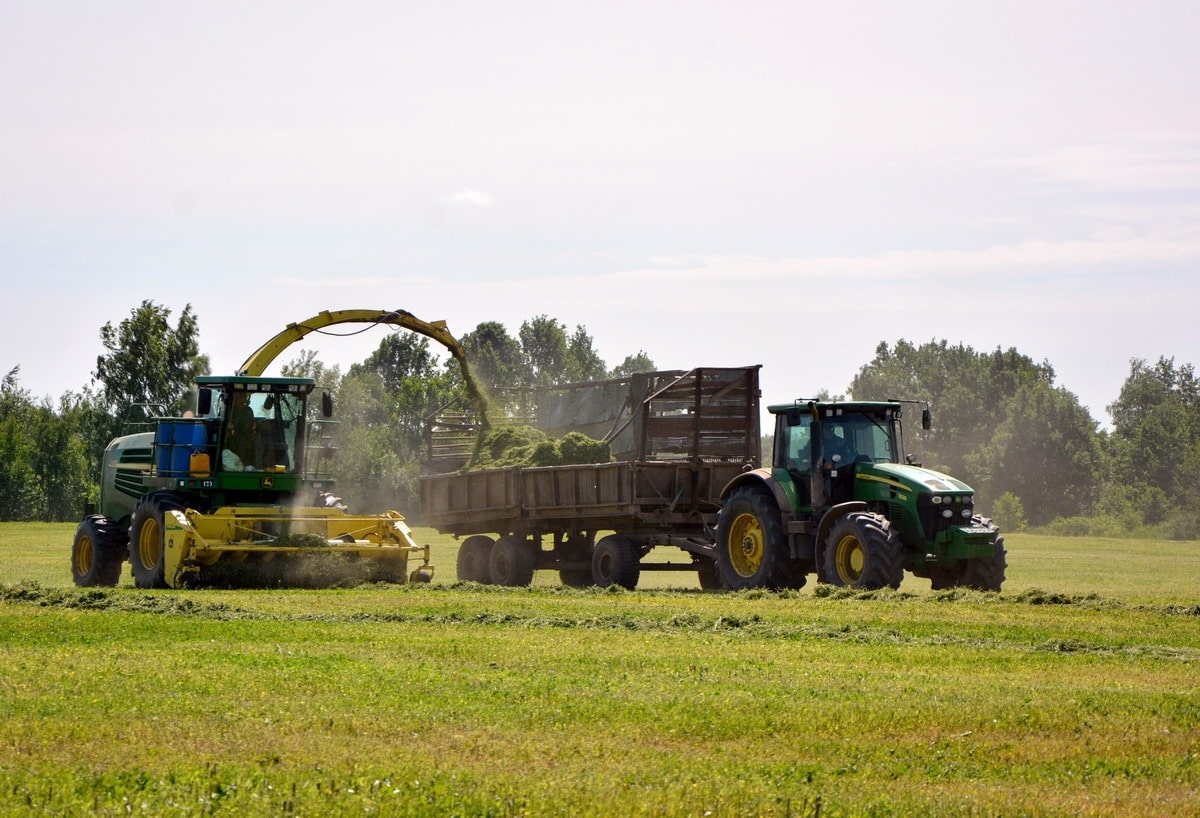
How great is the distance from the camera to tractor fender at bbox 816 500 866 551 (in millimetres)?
20000

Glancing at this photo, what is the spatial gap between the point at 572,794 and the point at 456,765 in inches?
36.7

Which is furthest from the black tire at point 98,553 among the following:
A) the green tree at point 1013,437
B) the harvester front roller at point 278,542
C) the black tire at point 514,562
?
the green tree at point 1013,437

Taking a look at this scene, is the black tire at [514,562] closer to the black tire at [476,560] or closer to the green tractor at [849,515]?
the black tire at [476,560]

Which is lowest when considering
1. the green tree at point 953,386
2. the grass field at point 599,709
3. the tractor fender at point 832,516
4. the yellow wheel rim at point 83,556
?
the grass field at point 599,709

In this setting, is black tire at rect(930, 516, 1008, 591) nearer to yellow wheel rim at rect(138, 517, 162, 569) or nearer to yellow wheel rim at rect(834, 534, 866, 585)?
yellow wheel rim at rect(834, 534, 866, 585)

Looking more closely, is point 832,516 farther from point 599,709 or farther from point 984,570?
point 599,709

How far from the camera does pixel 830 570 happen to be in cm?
2003

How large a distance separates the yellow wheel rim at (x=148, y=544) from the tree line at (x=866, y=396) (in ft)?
111

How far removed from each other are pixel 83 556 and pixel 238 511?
4187 millimetres

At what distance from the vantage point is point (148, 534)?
22.6 metres

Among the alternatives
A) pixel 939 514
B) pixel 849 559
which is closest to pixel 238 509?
pixel 849 559

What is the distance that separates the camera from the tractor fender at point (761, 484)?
20984mm

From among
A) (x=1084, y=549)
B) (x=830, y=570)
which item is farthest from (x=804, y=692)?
(x=1084, y=549)

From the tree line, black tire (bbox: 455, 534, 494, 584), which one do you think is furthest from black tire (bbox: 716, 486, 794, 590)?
the tree line
